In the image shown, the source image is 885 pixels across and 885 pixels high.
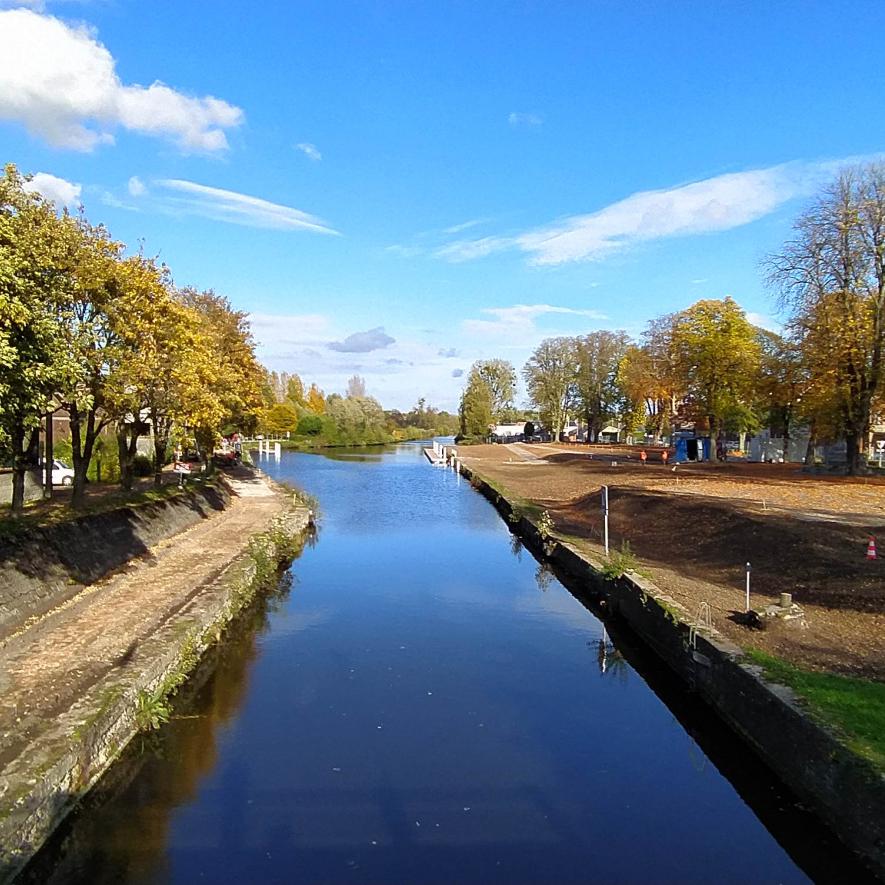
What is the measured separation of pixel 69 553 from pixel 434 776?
9246 millimetres

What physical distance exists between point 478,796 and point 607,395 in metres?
77.6

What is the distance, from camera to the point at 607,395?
83125 millimetres

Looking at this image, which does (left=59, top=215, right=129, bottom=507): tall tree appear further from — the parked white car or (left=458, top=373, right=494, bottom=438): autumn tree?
(left=458, top=373, right=494, bottom=438): autumn tree

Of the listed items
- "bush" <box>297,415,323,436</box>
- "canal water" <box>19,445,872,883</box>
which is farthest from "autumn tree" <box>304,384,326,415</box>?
"canal water" <box>19,445,872,883</box>

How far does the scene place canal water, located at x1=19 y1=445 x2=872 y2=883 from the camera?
6949 millimetres

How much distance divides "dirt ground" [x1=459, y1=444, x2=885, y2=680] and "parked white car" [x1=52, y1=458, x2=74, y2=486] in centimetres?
1804

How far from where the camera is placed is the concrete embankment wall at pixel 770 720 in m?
6.63

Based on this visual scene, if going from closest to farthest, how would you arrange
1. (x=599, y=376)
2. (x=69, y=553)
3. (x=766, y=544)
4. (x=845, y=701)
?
1. (x=845, y=701)
2. (x=69, y=553)
3. (x=766, y=544)
4. (x=599, y=376)

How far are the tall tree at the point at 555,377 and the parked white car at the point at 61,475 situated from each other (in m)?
62.4

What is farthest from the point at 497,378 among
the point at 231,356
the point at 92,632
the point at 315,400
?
the point at 92,632

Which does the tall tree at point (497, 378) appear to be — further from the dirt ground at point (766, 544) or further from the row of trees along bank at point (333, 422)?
the dirt ground at point (766, 544)

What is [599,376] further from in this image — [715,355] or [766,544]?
[766,544]

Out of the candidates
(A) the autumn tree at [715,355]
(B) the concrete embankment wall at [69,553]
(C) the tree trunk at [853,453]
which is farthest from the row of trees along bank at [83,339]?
(A) the autumn tree at [715,355]

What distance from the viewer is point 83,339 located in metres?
15.3
